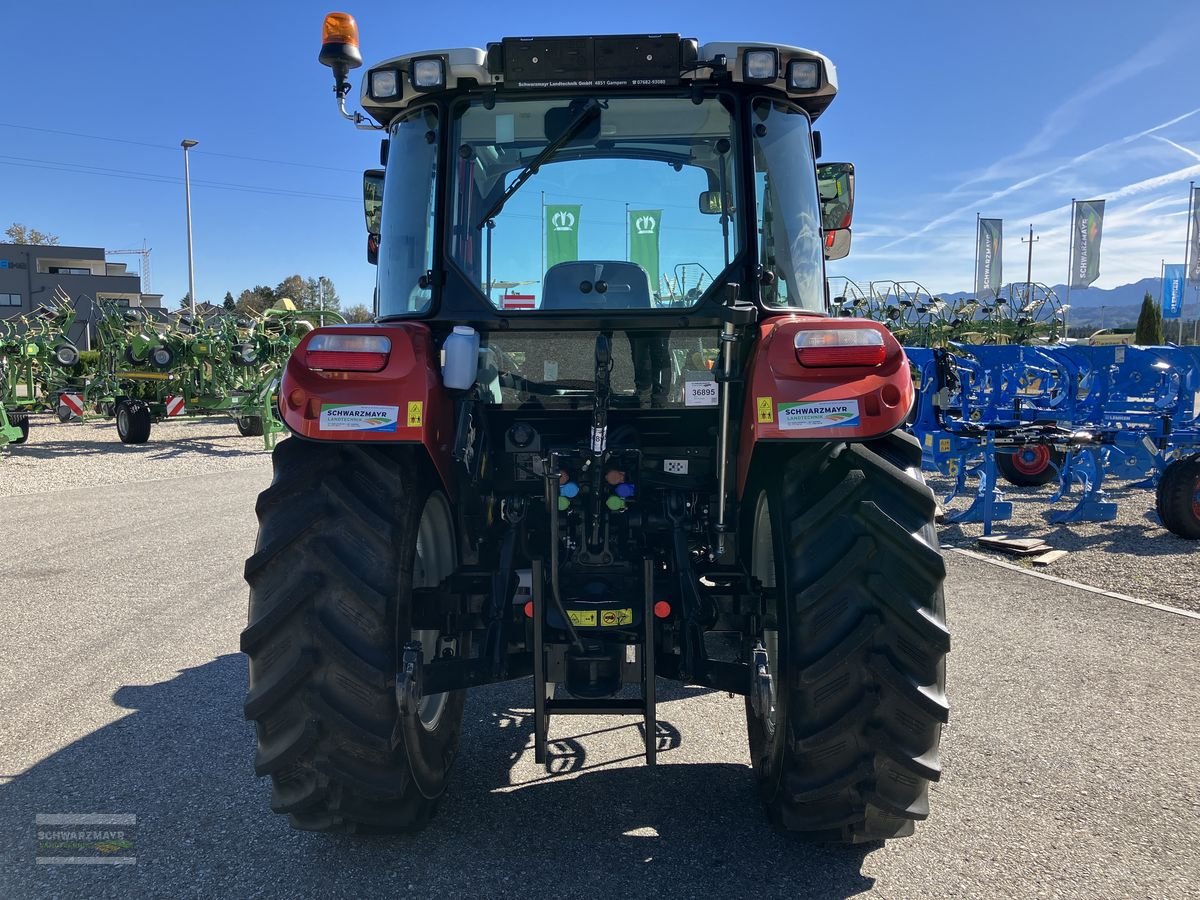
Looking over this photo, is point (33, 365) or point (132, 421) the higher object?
point (33, 365)

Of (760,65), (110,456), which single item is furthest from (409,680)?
(110,456)

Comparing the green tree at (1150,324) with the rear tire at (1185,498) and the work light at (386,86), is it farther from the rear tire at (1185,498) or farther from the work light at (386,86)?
the work light at (386,86)

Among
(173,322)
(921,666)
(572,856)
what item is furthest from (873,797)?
(173,322)

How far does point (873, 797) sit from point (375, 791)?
4.84 ft

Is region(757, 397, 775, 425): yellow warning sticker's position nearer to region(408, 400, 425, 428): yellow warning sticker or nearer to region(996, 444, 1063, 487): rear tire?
region(408, 400, 425, 428): yellow warning sticker

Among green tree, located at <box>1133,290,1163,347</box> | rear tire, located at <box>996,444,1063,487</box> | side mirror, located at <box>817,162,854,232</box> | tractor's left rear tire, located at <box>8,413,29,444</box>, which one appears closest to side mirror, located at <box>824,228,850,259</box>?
side mirror, located at <box>817,162,854,232</box>

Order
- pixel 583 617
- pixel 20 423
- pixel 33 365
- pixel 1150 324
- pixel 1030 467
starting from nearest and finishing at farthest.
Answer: pixel 583 617 < pixel 1030 467 < pixel 20 423 < pixel 33 365 < pixel 1150 324

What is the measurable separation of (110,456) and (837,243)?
46.8ft

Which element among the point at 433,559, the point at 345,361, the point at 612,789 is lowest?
the point at 612,789

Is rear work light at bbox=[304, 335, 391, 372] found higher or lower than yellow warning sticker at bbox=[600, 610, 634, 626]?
higher

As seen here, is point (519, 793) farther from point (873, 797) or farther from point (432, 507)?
point (873, 797)

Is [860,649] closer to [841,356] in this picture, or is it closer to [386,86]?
[841,356]

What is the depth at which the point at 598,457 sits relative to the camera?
9.57 feet

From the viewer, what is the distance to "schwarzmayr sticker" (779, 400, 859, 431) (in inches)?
101
